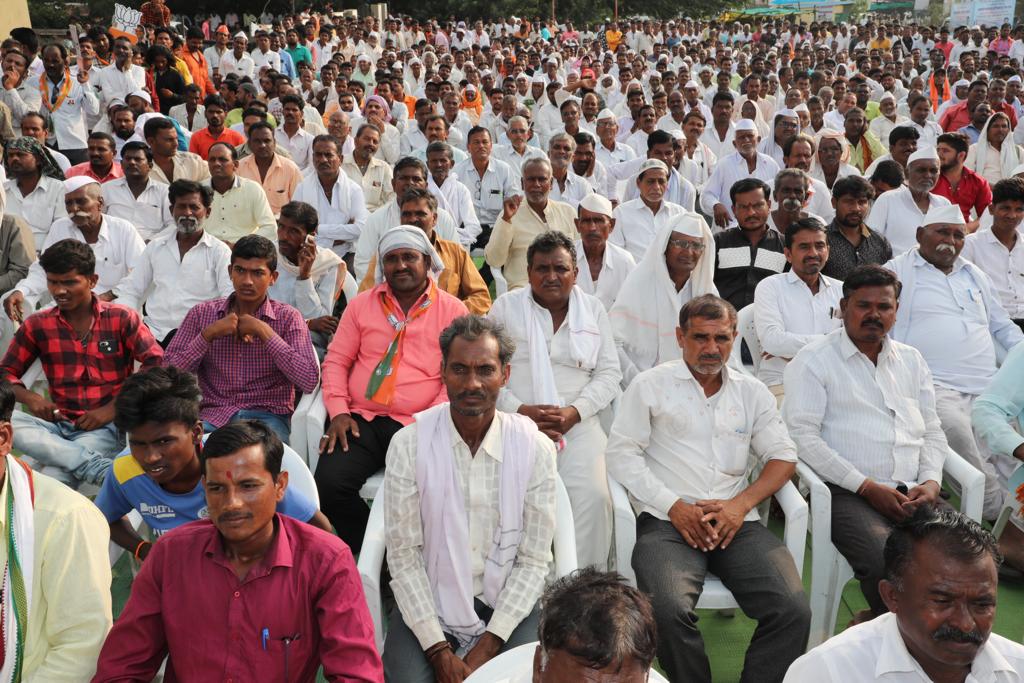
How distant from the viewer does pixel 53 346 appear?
3670 mm

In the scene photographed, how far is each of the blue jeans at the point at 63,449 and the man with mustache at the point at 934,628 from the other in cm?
278

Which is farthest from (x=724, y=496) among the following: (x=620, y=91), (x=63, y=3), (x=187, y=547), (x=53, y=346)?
(x=63, y=3)

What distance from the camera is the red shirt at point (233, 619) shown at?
215 cm

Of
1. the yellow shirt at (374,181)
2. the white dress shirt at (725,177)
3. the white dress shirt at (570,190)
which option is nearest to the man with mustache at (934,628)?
the white dress shirt at (570,190)

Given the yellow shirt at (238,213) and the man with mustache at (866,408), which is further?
the yellow shirt at (238,213)

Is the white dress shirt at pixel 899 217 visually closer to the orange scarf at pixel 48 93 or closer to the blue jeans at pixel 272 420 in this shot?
the blue jeans at pixel 272 420

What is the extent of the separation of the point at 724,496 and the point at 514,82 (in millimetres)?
10207

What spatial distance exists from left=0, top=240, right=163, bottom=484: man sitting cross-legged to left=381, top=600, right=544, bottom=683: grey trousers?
1625 mm

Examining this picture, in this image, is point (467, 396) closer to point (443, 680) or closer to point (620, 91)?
point (443, 680)

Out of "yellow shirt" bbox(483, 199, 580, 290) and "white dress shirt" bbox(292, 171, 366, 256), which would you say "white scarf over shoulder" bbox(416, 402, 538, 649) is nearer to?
"yellow shirt" bbox(483, 199, 580, 290)

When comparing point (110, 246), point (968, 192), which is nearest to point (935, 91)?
point (968, 192)

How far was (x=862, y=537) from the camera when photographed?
3.02 meters

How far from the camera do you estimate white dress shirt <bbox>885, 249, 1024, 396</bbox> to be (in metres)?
4.19

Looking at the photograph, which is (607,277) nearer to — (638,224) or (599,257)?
(599,257)
